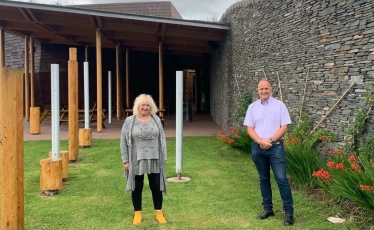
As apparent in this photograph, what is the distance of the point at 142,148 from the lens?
147 inches

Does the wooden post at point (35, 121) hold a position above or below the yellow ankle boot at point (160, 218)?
above

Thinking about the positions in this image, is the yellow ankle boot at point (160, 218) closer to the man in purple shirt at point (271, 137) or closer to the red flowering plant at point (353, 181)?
the man in purple shirt at point (271, 137)

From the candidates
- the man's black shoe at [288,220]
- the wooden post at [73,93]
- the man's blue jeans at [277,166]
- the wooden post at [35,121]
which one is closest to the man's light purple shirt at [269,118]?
the man's blue jeans at [277,166]

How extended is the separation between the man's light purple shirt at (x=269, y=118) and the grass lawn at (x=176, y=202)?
0.94 meters

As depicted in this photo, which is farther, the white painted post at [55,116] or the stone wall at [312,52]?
the white painted post at [55,116]

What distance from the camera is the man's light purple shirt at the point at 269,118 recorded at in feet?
12.4

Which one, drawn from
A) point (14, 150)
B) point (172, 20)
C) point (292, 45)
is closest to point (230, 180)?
point (292, 45)

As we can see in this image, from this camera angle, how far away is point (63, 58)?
17688mm

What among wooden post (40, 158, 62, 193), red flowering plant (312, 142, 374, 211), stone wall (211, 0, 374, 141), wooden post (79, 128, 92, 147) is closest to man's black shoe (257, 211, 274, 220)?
red flowering plant (312, 142, 374, 211)

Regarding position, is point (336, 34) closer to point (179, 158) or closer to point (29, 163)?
point (179, 158)

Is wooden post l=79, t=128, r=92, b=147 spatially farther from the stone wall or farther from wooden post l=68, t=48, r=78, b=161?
the stone wall

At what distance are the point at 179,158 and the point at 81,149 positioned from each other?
11.7 feet

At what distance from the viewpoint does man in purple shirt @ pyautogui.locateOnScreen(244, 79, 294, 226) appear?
3748 mm

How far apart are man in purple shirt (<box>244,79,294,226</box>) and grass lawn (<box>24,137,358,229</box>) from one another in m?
0.37
